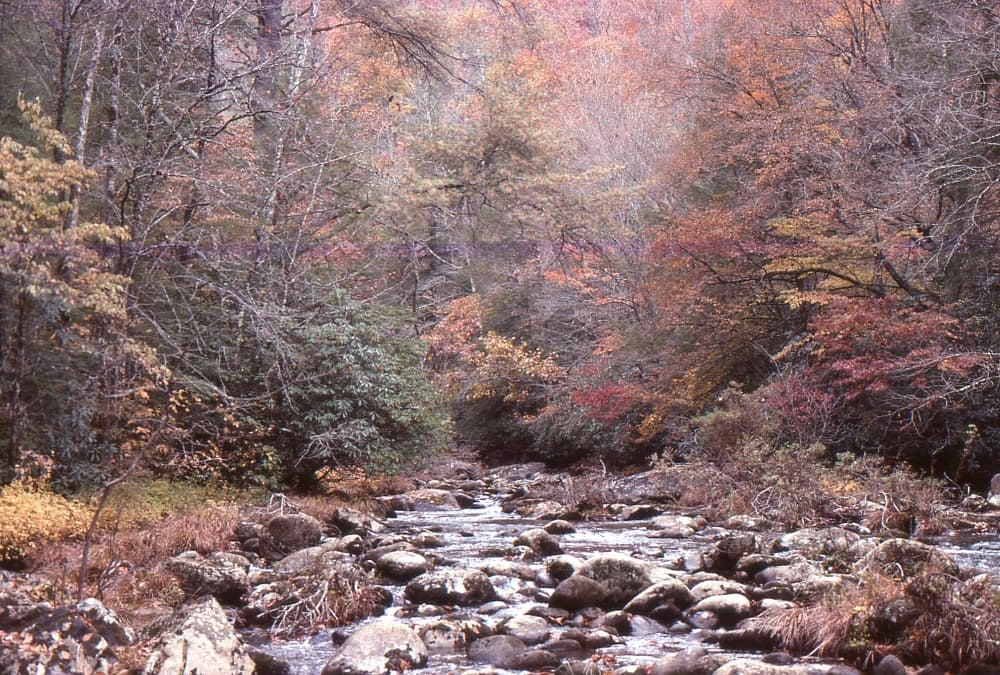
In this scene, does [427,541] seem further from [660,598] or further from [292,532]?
[660,598]

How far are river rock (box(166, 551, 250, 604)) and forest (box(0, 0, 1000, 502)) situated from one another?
0.97 metres

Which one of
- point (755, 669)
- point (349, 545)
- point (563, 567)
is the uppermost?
point (755, 669)

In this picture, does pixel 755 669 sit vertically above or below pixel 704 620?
above

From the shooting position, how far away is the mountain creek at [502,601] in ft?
18.2

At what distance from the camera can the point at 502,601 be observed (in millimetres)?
8094

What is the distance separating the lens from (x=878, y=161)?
1592cm

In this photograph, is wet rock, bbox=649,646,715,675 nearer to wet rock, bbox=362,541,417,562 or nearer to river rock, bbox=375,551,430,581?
river rock, bbox=375,551,430,581

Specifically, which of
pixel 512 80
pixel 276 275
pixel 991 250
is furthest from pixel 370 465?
pixel 512 80

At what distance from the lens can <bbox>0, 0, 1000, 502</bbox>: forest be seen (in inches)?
400

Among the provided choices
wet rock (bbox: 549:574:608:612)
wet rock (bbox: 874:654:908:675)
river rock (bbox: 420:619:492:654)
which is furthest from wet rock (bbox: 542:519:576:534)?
wet rock (bbox: 874:654:908:675)

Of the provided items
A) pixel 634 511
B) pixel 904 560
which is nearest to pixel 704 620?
pixel 904 560

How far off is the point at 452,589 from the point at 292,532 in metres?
3.01

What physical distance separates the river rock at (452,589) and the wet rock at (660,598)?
54.0 inches

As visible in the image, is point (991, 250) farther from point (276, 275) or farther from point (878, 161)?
point (276, 275)
